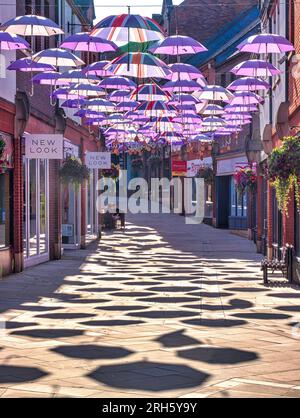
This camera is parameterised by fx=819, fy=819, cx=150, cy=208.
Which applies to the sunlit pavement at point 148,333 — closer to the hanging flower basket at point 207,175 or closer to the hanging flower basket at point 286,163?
the hanging flower basket at point 286,163

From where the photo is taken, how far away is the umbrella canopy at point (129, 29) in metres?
16.2

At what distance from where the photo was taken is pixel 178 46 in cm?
1761

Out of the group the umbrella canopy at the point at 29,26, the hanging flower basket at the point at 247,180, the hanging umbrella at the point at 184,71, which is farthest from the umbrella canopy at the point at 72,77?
the hanging flower basket at the point at 247,180

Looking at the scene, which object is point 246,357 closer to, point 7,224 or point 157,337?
point 157,337

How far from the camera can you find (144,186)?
89000 millimetres

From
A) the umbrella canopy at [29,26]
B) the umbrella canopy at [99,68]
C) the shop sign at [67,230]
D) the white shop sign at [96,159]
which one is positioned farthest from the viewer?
the white shop sign at [96,159]

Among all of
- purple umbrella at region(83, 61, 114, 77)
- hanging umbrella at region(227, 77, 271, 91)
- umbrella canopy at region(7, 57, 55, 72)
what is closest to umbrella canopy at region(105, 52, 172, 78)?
purple umbrella at region(83, 61, 114, 77)

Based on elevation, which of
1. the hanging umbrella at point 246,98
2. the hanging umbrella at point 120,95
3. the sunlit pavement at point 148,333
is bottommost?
the sunlit pavement at point 148,333

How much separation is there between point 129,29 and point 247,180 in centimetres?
1388

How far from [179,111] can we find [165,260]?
21.0ft

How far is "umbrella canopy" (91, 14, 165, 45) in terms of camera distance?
16.2 meters

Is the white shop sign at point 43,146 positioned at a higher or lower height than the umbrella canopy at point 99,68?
lower

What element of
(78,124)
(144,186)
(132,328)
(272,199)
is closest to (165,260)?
(272,199)

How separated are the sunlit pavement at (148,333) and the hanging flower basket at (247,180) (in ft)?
30.4
